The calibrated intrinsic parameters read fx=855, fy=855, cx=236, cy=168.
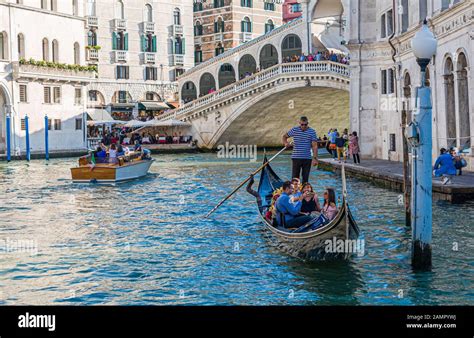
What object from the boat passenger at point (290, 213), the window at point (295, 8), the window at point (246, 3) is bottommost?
the boat passenger at point (290, 213)

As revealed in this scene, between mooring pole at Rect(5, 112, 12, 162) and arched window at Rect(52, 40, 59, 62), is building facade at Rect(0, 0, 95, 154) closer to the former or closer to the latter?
arched window at Rect(52, 40, 59, 62)

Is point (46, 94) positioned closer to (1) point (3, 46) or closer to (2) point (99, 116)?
(1) point (3, 46)

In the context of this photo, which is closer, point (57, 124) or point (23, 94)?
point (23, 94)

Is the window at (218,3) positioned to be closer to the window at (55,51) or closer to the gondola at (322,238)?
the window at (55,51)

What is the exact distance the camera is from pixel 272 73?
38250 mm

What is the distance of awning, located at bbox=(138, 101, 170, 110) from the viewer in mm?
49378

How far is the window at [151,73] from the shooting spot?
5125 cm

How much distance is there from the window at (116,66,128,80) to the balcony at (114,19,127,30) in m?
2.31

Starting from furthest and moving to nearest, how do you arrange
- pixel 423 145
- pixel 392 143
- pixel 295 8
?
pixel 295 8, pixel 392 143, pixel 423 145

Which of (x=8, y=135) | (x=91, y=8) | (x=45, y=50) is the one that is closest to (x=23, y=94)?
(x=45, y=50)

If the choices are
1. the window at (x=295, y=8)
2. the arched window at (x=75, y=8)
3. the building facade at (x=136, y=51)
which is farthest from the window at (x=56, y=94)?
the window at (x=295, y=8)

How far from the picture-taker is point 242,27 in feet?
180

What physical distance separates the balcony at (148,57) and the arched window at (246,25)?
21.9ft

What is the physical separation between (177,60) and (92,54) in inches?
245
